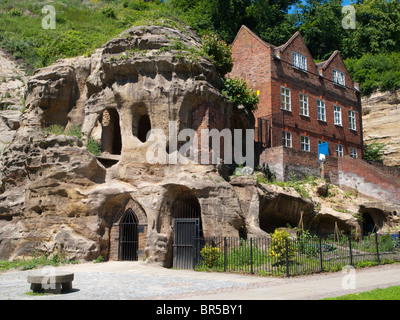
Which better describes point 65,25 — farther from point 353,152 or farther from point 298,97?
point 353,152

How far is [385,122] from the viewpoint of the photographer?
39.8m

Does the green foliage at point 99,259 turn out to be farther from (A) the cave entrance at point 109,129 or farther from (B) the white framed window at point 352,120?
(B) the white framed window at point 352,120

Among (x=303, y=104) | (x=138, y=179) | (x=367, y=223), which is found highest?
(x=303, y=104)

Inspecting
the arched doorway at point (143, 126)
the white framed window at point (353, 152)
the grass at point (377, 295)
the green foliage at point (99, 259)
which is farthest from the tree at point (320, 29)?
the grass at point (377, 295)

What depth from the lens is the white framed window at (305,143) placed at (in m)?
32.6

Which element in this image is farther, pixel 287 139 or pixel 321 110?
pixel 321 110

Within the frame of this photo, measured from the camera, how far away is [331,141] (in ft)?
114

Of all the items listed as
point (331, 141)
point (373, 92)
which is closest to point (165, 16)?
point (331, 141)

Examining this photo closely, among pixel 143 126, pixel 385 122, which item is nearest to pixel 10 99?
pixel 143 126

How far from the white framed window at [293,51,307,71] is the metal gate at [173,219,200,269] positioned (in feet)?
61.9

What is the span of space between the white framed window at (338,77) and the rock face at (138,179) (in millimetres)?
15249

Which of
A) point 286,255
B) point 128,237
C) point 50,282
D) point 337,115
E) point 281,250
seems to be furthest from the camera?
point 337,115

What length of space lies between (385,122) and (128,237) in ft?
93.1

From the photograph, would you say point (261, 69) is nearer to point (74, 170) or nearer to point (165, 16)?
point (165, 16)
